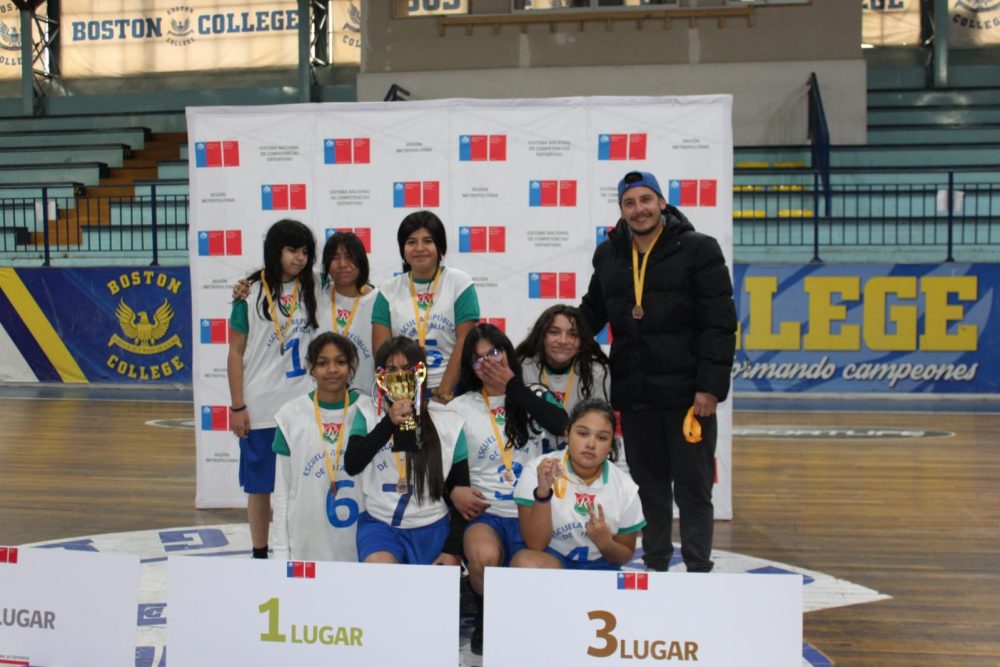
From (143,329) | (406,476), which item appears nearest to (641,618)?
(406,476)

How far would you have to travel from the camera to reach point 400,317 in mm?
4801

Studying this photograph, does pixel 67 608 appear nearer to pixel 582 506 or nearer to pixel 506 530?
pixel 506 530

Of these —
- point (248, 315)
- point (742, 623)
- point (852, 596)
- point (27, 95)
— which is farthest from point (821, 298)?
point (27, 95)

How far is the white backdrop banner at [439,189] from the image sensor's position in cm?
628

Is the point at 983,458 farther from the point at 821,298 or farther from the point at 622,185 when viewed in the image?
the point at 622,185

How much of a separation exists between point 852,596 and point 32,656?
10.4ft

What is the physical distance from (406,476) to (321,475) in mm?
403

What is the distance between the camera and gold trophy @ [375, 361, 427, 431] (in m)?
4.00

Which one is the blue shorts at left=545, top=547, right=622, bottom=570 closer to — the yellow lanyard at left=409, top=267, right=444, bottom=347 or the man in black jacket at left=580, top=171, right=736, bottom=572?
the man in black jacket at left=580, top=171, right=736, bottom=572

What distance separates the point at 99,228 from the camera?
46.9ft

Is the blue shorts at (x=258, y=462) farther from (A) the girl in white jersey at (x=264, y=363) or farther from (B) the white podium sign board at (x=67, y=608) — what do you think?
(B) the white podium sign board at (x=67, y=608)

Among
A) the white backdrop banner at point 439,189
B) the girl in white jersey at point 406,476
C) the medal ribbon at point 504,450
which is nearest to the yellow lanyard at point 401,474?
the girl in white jersey at point 406,476

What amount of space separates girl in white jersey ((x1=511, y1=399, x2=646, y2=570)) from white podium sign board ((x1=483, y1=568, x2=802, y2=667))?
0.56 metres

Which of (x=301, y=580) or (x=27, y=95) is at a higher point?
(x=27, y=95)
